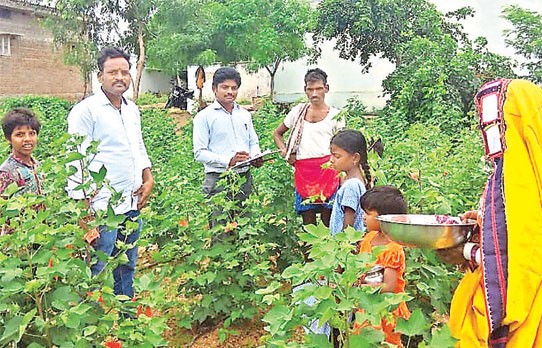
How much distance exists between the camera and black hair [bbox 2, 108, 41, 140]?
3193mm

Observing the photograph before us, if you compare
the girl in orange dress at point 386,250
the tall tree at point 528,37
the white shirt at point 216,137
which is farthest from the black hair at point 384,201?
the tall tree at point 528,37

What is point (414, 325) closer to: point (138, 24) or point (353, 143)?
point (353, 143)

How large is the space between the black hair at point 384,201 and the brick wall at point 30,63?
2026cm

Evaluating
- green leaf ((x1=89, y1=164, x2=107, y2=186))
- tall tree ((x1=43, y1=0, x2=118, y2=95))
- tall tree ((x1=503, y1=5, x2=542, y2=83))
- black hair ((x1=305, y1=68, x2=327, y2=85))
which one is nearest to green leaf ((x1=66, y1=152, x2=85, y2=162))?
green leaf ((x1=89, y1=164, x2=107, y2=186))

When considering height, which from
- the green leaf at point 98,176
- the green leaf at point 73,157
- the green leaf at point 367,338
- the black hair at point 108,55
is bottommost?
the green leaf at point 367,338

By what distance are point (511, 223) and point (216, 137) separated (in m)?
2.67

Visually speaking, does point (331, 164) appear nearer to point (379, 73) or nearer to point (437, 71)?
point (437, 71)

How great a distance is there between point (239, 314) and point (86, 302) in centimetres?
163

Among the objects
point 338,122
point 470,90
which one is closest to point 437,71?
point 470,90

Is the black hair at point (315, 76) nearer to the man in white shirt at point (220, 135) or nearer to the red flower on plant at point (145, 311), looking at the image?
the man in white shirt at point (220, 135)

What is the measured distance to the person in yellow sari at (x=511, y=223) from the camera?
1558mm

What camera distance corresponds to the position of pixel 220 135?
4.02m

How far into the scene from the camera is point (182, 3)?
17.8 m

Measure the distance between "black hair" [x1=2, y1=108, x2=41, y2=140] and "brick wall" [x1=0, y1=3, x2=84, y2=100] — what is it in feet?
61.9
